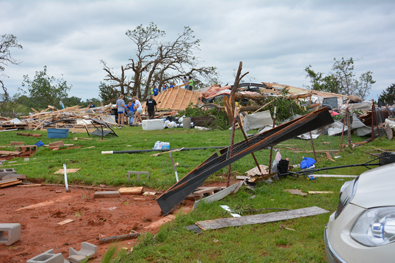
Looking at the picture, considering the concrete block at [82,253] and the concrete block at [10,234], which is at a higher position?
the concrete block at [10,234]

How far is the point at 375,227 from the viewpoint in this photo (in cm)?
197

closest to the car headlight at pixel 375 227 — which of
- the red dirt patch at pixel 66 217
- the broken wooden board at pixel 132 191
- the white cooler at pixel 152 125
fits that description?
the red dirt patch at pixel 66 217

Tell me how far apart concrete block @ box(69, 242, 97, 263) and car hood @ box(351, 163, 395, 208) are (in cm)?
269

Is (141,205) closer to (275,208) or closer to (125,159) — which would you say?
(275,208)

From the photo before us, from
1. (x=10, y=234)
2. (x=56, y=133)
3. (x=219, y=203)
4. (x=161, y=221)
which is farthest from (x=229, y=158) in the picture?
(x=56, y=133)

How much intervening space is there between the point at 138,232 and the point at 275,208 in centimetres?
210

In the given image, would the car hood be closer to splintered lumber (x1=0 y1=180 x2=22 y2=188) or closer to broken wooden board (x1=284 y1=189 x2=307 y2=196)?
broken wooden board (x1=284 y1=189 x2=307 y2=196)

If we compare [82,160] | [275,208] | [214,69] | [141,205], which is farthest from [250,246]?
[214,69]

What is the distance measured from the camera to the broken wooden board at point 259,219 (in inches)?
156

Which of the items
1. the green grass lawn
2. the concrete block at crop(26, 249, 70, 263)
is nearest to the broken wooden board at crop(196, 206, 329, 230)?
the green grass lawn

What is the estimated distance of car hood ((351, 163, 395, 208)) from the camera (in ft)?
6.97

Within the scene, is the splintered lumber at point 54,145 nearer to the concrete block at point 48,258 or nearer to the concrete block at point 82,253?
the concrete block at point 82,253

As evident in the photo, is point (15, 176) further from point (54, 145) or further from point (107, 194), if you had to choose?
point (54, 145)

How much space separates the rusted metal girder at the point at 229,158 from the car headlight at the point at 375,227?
9.29ft
